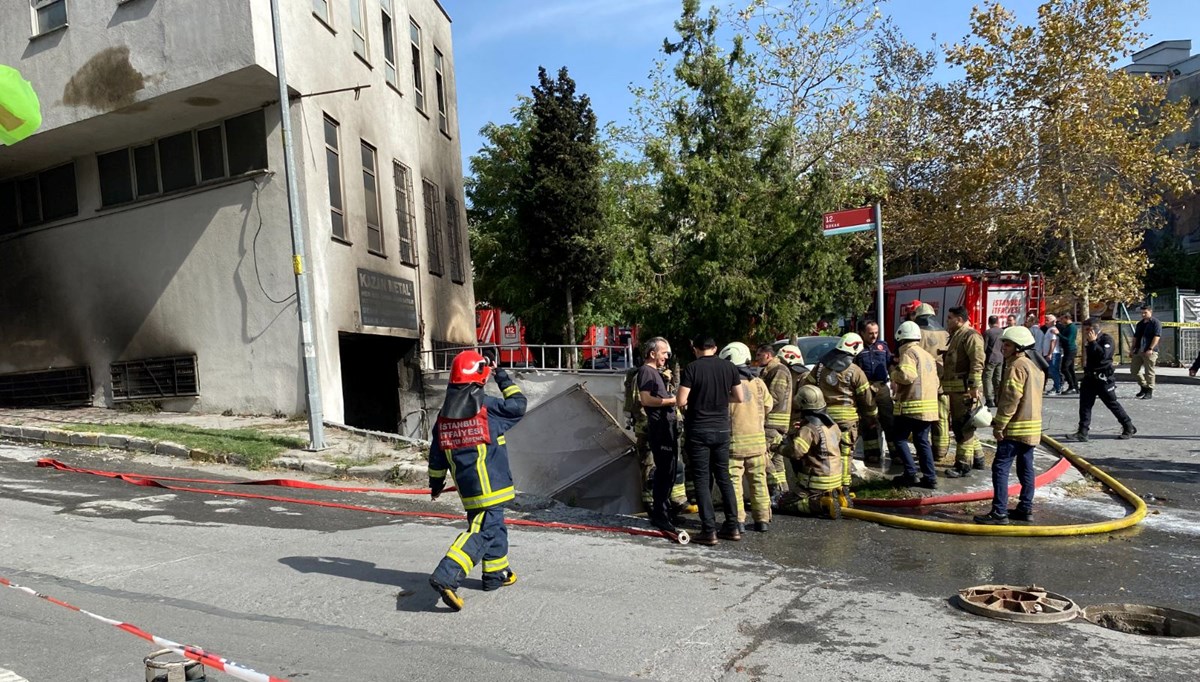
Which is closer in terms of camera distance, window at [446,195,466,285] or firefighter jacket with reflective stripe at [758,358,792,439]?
firefighter jacket with reflective stripe at [758,358,792,439]

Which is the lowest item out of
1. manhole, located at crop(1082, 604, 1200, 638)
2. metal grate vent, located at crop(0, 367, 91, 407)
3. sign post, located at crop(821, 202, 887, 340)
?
manhole, located at crop(1082, 604, 1200, 638)

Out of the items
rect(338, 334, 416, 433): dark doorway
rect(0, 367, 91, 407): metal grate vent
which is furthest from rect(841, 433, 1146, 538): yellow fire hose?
rect(0, 367, 91, 407): metal grate vent

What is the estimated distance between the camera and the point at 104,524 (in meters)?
7.63

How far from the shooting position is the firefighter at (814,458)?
26.6 ft

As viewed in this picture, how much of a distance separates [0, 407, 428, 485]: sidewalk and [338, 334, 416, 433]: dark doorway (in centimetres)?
351

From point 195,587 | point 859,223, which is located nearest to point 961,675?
point 195,587

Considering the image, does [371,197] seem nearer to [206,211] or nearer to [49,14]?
[206,211]

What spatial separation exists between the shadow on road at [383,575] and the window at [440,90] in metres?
15.4

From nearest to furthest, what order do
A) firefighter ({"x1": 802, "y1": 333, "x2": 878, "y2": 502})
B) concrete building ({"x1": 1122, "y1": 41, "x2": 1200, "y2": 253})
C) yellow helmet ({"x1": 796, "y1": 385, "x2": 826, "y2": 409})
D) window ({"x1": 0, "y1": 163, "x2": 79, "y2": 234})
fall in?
yellow helmet ({"x1": 796, "y1": 385, "x2": 826, "y2": 409}) → firefighter ({"x1": 802, "y1": 333, "x2": 878, "y2": 502}) → window ({"x1": 0, "y1": 163, "x2": 79, "y2": 234}) → concrete building ({"x1": 1122, "y1": 41, "x2": 1200, "y2": 253})

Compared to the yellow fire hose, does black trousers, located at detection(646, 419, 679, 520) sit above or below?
above

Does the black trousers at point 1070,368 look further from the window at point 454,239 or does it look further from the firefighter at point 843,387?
the window at point 454,239

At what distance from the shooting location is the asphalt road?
4355 millimetres

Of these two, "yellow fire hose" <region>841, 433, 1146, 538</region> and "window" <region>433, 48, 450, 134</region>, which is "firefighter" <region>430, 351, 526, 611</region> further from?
"window" <region>433, 48, 450, 134</region>

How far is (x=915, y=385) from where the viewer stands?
8906 mm
